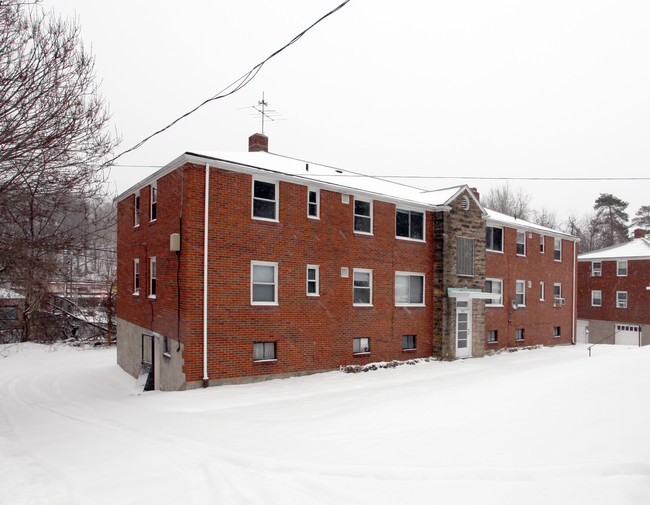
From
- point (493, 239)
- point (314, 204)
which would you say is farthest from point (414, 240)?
point (493, 239)

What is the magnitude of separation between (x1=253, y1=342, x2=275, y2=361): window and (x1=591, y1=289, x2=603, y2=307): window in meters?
34.9

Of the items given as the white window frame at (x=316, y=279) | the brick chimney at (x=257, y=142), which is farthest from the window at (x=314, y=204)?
the brick chimney at (x=257, y=142)

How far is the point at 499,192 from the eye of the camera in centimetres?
6575

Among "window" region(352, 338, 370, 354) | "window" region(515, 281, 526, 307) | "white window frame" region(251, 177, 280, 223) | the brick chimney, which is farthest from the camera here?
"window" region(515, 281, 526, 307)

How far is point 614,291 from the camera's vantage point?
38.1 metres

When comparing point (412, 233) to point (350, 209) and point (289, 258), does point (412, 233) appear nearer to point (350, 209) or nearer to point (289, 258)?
point (350, 209)

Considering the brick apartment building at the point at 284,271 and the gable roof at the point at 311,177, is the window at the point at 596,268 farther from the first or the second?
the gable roof at the point at 311,177

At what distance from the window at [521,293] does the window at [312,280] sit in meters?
13.7

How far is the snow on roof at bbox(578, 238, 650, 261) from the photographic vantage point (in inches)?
1444

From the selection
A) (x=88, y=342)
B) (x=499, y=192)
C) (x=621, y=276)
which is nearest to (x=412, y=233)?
(x=88, y=342)

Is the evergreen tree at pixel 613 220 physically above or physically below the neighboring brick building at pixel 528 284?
above

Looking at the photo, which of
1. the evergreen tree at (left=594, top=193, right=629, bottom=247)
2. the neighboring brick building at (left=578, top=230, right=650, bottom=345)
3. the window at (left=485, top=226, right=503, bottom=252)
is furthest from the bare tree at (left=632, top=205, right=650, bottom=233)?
the window at (left=485, top=226, right=503, bottom=252)

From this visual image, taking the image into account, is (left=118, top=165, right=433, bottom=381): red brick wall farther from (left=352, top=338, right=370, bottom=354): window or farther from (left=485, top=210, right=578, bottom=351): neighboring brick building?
(left=485, top=210, right=578, bottom=351): neighboring brick building

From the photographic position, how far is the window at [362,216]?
17.3m
